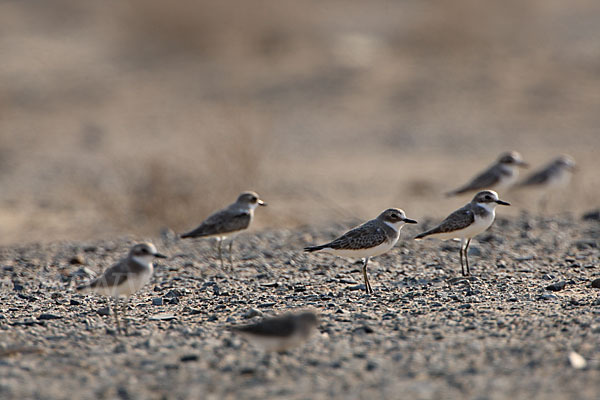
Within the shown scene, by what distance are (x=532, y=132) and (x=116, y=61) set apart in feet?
47.5

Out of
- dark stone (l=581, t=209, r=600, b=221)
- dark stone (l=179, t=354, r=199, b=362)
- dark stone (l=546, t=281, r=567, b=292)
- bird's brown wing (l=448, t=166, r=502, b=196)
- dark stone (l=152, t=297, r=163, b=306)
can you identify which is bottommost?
dark stone (l=179, t=354, r=199, b=362)

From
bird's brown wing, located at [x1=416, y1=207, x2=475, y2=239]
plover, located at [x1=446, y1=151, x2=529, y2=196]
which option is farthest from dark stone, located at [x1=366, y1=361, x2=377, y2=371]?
plover, located at [x1=446, y1=151, x2=529, y2=196]

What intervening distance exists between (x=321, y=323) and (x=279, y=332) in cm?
131

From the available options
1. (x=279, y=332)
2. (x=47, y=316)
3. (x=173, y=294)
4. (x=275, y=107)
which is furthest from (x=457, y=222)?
(x=275, y=107)

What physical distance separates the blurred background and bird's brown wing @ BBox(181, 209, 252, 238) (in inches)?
115

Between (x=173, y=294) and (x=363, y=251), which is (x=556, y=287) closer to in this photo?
(x=363, y=251)

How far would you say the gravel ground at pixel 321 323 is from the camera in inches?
223

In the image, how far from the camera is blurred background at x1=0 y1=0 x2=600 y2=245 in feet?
48.5

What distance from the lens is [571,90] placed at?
962 inches

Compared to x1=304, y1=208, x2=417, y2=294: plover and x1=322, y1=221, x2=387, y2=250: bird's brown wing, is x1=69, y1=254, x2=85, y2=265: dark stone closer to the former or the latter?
x1=304, y1=208, x2=417, y2=294: plover

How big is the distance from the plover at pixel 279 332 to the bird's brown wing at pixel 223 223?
3873 millimetres

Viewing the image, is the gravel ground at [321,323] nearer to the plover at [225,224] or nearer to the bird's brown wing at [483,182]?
the plover at [225,224]

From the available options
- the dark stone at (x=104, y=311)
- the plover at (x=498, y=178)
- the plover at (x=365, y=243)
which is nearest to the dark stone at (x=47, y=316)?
the dark stone at (x=104, y=311)

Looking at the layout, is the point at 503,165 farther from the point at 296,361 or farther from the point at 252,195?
the point at 296,361
